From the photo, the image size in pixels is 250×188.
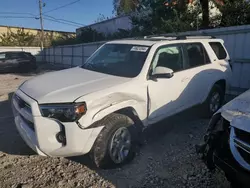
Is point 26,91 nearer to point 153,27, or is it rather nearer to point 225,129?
point 225,129

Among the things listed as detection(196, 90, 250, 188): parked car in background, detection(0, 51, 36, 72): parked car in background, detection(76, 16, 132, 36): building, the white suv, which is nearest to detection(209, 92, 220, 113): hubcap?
the white suv

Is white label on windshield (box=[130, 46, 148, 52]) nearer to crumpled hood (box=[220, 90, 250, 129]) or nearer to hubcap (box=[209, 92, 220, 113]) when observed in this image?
crumpled hood (box=[220, 90, 250, 129])

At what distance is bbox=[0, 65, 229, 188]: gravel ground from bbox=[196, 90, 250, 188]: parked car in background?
22.1 inches

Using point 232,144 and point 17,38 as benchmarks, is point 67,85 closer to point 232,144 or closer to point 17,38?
point 232,144

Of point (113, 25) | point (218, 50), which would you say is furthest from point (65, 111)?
point (113, 25)

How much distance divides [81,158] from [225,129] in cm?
216

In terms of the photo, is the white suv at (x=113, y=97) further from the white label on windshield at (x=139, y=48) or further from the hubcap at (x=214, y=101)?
the hubcap at (x=214, y=101)

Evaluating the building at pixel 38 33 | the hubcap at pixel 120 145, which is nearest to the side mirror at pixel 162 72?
the hubcap at pixel 120 145

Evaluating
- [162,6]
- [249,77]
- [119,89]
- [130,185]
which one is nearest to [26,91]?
[119,89]

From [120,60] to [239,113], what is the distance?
218 cm

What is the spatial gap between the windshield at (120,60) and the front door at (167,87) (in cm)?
24

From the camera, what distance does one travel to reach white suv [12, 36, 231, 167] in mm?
2926

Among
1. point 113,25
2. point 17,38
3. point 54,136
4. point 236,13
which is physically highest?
point 113,25

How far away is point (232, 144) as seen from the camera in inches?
95.9
